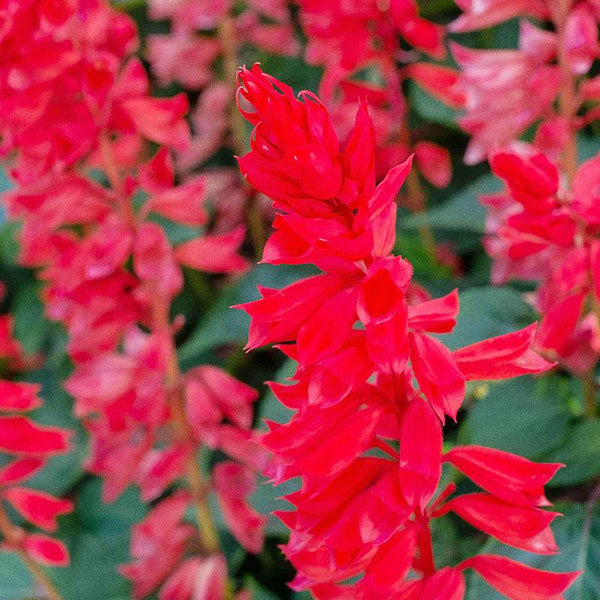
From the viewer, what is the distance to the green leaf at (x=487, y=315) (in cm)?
86

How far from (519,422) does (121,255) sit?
41 cm

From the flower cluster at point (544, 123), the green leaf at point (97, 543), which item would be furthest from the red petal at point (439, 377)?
the green leaf at point (97, 543)

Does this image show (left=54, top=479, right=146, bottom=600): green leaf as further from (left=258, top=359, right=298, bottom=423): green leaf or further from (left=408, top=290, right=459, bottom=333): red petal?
(left=408, top=290, right=459, bottom=333): red petal

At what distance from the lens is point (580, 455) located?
77cm

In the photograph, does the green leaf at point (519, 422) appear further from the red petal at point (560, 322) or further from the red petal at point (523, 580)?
the red petal at point (523, 580)

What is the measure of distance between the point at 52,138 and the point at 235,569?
544 millimetres

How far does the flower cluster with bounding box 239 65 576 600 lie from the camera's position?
0.37 metres

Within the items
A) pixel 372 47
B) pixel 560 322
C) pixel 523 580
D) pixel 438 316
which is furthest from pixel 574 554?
pixel 372 47

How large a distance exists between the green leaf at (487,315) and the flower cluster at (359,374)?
0.42 m

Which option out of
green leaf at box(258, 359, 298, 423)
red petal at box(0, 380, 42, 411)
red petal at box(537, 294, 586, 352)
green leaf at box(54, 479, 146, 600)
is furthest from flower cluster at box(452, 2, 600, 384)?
green leaf at box(54, 479, 146, 600)

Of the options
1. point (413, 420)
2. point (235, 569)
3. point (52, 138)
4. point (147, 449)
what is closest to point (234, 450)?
point (147, 449)

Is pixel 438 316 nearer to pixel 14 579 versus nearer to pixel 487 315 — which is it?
pixel 487 315

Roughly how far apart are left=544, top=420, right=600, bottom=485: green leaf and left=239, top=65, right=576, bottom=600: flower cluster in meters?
0.34

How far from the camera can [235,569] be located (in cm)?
99
